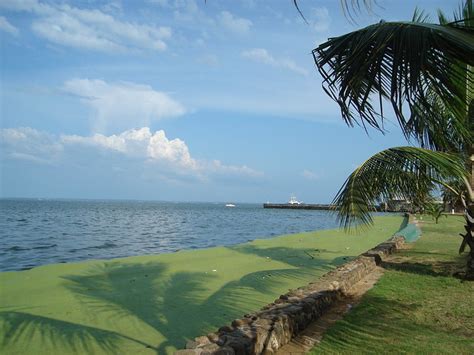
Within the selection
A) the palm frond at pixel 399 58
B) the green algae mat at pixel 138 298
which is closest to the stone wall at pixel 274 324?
the green algae mat at pixel 138 298

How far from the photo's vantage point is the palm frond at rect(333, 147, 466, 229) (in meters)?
6.84

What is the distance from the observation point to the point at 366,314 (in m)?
6.15

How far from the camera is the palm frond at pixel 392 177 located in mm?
6836

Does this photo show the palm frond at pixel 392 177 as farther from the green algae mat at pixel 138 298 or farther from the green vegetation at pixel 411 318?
the green algae mat at pixel 138 298

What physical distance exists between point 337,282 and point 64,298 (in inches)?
189

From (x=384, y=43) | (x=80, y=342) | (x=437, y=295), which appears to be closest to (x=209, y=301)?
(x=80, y=342)

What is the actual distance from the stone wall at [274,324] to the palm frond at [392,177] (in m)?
1.29

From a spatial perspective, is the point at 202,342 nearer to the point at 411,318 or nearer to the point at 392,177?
the point at 411,318

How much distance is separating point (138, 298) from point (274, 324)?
11.9 ft

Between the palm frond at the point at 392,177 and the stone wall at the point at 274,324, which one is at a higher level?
the palm frond at the point at 392,177

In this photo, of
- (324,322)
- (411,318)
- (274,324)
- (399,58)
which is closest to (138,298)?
(324,322)

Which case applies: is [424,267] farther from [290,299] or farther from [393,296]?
[290,299]

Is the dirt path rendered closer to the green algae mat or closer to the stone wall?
the stone wall

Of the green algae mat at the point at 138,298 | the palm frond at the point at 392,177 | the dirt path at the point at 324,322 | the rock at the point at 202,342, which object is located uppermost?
the palm frond at the point at 392,177
